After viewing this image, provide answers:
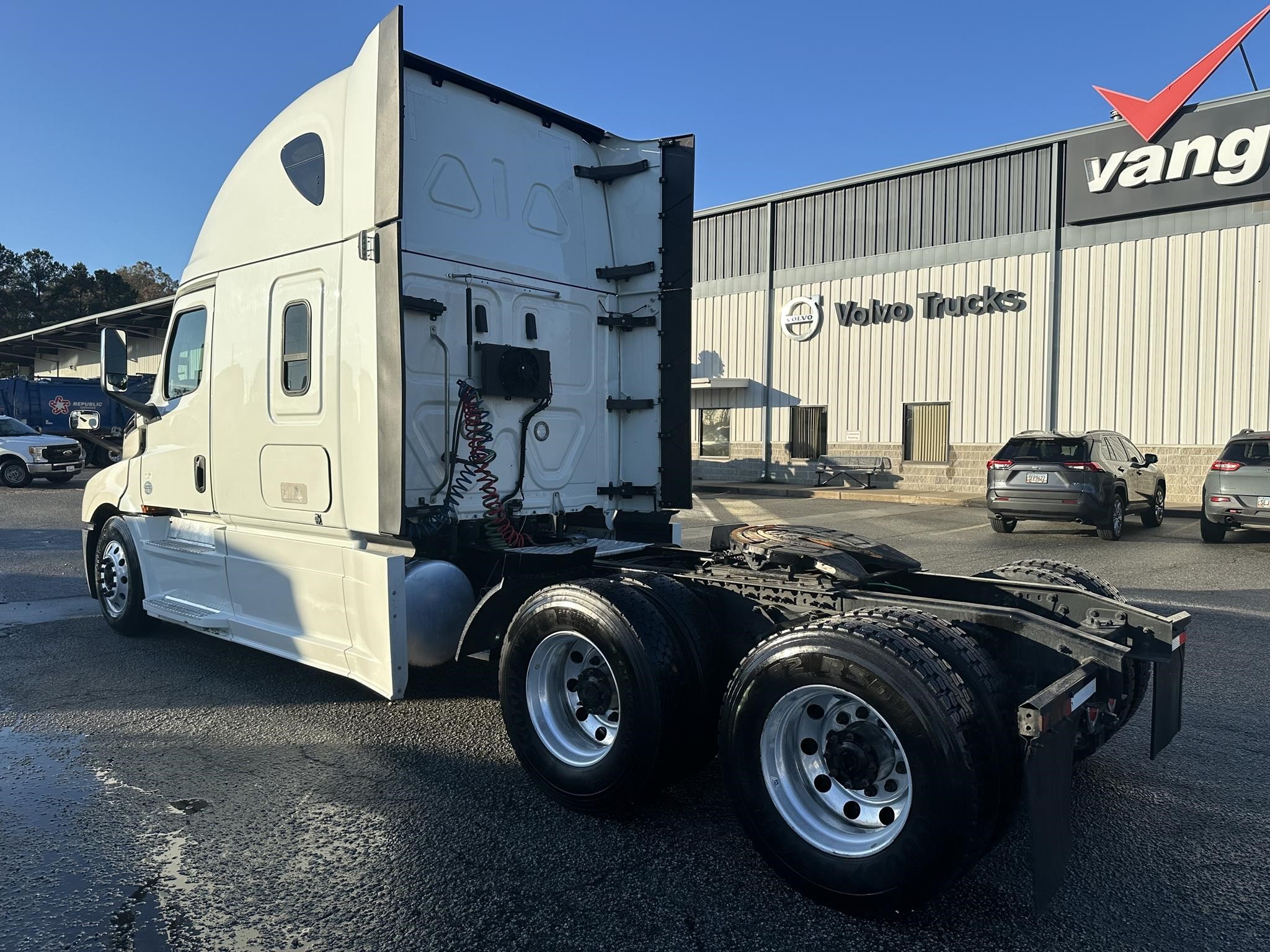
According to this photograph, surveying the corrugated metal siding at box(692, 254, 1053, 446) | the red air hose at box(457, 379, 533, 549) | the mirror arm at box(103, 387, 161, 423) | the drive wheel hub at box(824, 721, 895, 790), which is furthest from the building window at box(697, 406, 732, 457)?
the drive wheel hub at box(824, 721, 895, 790)

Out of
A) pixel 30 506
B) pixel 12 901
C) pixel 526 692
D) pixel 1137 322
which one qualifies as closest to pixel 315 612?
pixel 526 692

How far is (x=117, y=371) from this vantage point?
6.52 metres

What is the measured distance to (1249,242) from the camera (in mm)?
18812

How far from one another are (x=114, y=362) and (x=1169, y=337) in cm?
2039

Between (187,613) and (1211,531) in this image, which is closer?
(187,613)

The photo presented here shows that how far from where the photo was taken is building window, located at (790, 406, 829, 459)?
25578 mm

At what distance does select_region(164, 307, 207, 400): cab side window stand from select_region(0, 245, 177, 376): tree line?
62.1 metres

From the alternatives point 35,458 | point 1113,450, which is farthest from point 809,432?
point 35,458

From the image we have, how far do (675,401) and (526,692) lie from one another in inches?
106

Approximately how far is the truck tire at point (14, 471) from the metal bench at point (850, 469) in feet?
67.3

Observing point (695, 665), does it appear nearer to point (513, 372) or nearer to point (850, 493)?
point (513, 372)

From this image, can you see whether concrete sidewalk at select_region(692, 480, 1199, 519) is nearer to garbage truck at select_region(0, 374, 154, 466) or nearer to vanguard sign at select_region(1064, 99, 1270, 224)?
vanguard sign at select_region(1064, 99, 1270, 224)

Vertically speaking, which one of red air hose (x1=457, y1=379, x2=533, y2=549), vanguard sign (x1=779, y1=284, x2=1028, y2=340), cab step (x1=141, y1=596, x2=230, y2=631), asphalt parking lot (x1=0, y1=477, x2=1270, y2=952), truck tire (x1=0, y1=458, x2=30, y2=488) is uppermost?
vanguard sign (x1=779, y1=284, x2=1028, y2=340)

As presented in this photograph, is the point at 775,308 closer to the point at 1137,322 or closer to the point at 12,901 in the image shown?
the point at 1137,322
